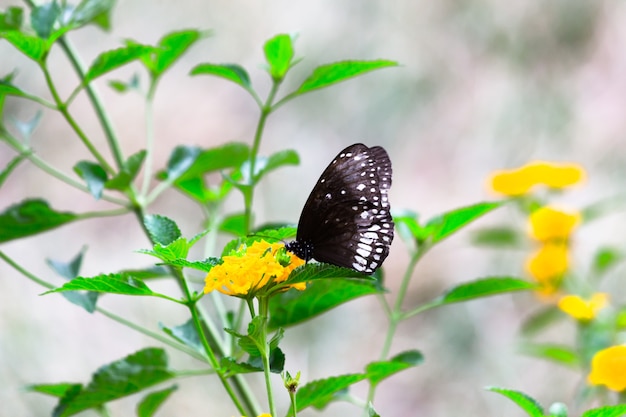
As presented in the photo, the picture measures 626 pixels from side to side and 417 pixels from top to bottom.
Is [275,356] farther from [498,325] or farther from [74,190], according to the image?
[74,190]

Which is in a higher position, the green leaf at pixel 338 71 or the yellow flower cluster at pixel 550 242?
the yellow flower cluster at pixel 550 242

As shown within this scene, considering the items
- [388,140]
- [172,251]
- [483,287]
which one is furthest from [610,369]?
[388,140]

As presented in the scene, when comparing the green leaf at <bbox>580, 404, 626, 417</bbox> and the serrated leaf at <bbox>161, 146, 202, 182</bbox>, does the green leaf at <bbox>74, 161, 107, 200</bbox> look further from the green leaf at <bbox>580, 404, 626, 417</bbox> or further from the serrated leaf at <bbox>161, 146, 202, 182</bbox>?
the green leaf at <bbox>580, 404, 626, 417</bbox>

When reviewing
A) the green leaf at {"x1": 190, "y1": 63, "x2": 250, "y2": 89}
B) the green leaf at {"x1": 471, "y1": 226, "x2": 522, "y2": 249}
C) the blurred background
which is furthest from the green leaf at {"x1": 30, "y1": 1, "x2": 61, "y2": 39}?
the blurred background

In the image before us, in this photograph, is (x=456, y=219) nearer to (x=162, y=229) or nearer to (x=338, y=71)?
(x=338, y=71)

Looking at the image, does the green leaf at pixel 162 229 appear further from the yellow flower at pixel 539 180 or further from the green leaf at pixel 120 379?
the yellow flower at pixel 539 180

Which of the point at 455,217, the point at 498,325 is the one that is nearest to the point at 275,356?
the point at 455,217

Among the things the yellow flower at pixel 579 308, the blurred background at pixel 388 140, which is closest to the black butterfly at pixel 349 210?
the yellow flower at pixel 579 308
